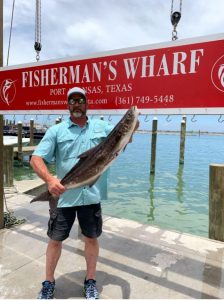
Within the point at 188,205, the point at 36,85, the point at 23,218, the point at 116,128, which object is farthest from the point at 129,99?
the point at 188,205

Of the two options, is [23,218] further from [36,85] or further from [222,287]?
[222,287]

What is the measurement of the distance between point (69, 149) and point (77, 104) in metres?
0.45

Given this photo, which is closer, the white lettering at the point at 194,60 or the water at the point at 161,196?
the white lettering at the point at 194,60

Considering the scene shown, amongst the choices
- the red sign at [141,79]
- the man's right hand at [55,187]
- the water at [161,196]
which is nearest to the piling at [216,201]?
the red sign at [141,79]

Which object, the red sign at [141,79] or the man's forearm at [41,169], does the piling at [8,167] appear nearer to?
the red sign at [141,79]

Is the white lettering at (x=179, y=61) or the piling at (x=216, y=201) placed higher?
the white lettering at (x=179, y=61)

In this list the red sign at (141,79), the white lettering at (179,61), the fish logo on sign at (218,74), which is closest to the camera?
the fish logo on sign at (218,74)

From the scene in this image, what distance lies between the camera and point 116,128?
2.80 metres

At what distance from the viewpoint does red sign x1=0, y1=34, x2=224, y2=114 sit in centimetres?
341

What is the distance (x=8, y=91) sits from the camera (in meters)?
5.37

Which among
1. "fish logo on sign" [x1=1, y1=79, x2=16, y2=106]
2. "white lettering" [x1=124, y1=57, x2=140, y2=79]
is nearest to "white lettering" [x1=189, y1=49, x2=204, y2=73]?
"white lettering" [x1=124, y1=57, x2=140, y2=79]

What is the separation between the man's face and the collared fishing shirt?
113 mm

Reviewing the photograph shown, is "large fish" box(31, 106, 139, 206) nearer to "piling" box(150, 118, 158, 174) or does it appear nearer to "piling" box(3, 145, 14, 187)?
"piling" box(3, 145, 14, 187)

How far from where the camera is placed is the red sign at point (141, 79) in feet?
11.2
